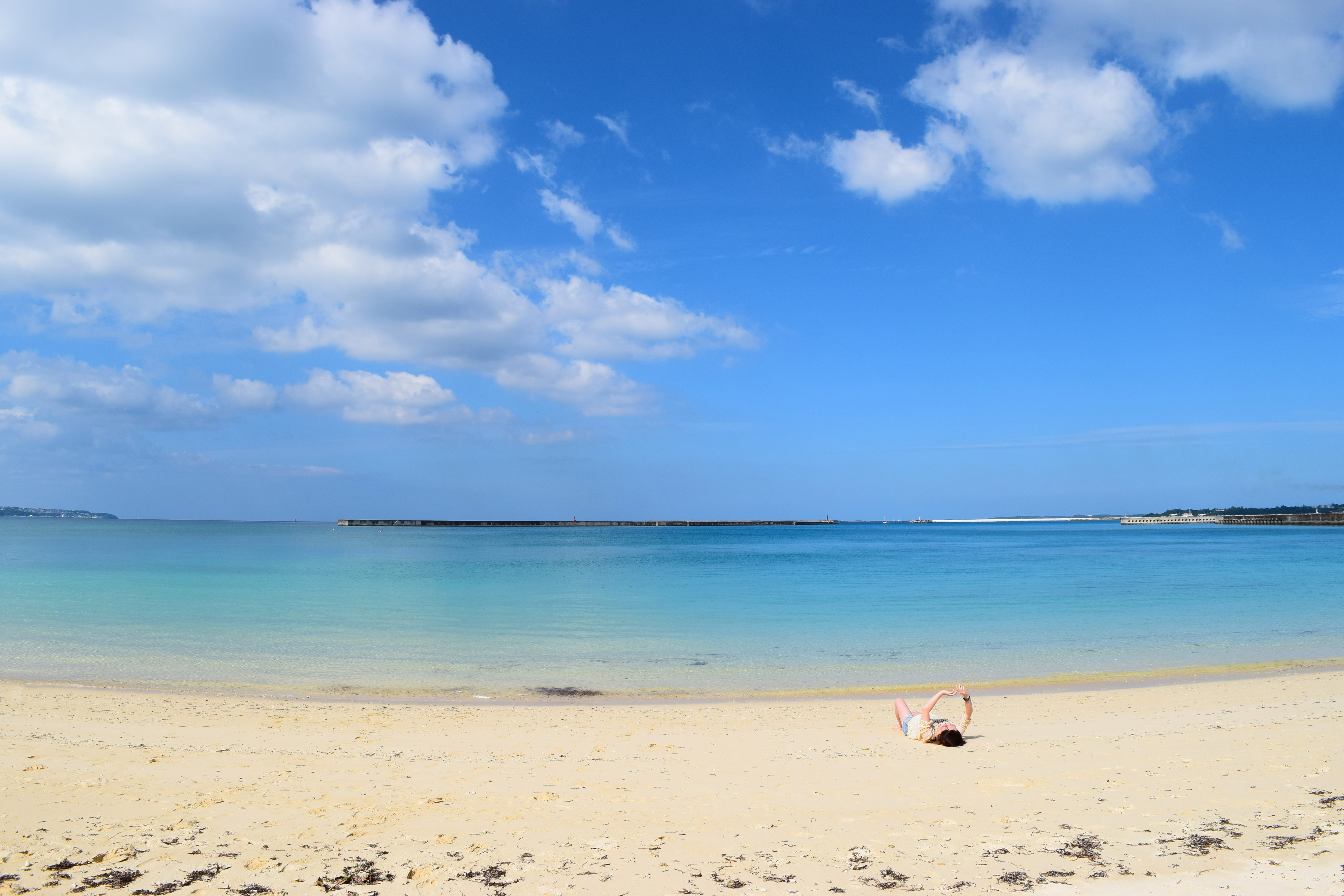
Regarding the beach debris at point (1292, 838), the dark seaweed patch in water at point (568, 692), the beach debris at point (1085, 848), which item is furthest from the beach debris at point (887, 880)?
the dark seaweed patch in water at point (568, 692)

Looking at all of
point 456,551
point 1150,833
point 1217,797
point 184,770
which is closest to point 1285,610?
point 1217,797

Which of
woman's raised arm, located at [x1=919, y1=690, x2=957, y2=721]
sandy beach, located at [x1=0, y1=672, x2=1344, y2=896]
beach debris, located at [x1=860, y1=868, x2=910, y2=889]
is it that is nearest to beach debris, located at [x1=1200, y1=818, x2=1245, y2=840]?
sandy beach, located at [x1=0, y1=672, x2=1344, y2=896]

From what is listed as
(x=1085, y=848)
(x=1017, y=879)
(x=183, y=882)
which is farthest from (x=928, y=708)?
(x=183, y=882)

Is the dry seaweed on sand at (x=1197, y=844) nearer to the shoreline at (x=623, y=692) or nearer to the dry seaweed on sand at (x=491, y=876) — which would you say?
the dry seaweed on sand at (x=491, y=876)

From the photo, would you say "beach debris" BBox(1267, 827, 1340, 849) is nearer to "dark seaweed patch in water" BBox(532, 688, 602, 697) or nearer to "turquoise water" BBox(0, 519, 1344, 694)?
"turquoise water" BBox(0, 519, 1344, 694)

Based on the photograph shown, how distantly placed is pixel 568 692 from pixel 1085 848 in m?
8.46

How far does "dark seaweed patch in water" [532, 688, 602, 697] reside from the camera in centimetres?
1210

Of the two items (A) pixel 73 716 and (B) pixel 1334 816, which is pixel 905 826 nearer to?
(B) pixel 1334 816

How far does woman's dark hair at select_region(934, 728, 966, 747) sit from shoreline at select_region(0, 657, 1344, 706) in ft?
10.7

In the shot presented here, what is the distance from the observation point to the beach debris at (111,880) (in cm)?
467

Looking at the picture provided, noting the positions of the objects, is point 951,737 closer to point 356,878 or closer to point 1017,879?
point 1017,879

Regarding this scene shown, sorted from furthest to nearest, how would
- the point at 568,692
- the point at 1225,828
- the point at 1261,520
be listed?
the point at 1261,520, the point at 568,692, the point at 1225,828

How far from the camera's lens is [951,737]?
8.41 meters

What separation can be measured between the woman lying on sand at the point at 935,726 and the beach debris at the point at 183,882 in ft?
22.7
